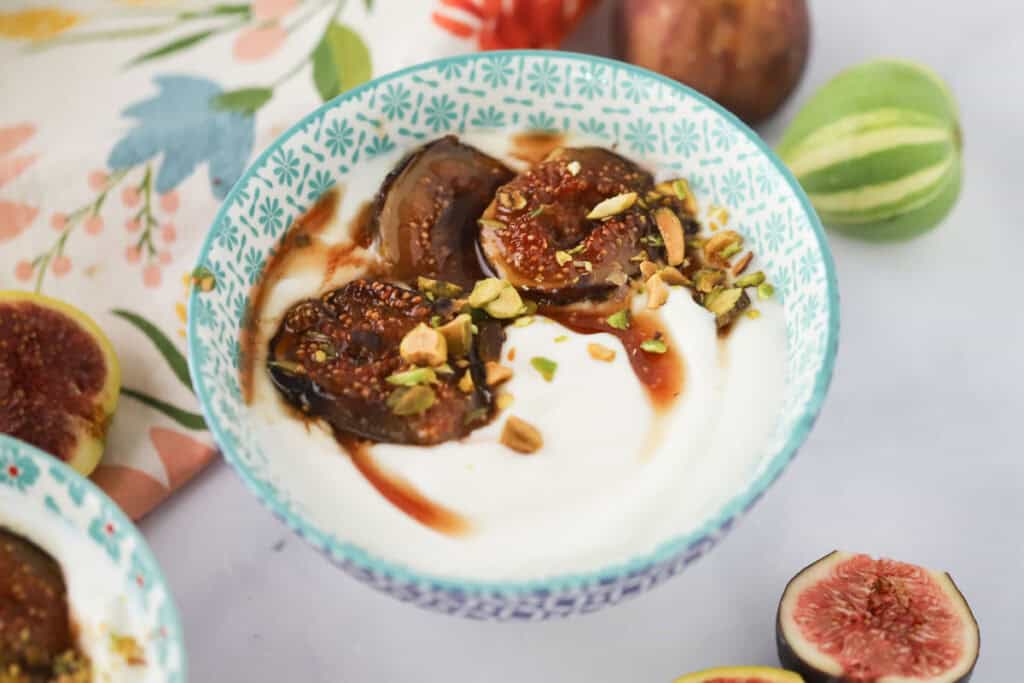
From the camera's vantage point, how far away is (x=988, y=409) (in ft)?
5.75

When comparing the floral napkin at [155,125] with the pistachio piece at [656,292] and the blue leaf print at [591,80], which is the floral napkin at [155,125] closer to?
the blue leaf print at [591,80]

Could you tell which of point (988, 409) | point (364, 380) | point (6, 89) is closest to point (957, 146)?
point (988, 409)

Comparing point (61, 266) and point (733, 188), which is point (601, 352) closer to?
point (733, 188)

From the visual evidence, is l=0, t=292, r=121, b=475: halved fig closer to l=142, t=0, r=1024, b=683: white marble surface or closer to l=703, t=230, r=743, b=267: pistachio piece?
l=142, t=0, r=1024, b=683: white marble surface

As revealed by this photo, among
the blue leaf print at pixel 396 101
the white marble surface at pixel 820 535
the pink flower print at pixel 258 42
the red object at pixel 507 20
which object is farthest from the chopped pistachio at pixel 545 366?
the pink flower print at pixel 258 42

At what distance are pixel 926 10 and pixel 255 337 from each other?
1569mm

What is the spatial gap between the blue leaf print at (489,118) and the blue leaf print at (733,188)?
355 mm

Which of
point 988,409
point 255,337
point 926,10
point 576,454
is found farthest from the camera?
point 926,10

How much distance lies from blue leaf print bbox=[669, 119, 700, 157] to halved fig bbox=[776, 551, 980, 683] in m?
0.62

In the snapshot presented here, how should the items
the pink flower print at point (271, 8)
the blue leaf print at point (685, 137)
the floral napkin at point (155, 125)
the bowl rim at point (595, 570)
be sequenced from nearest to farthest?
the bowl rim at point (595, 570) → the blue leaf print at point (685, 137) → the floral napkin at point (155, 125) → the pink flower print at point (271, 8)

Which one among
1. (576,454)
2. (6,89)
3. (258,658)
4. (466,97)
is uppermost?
(466,97)

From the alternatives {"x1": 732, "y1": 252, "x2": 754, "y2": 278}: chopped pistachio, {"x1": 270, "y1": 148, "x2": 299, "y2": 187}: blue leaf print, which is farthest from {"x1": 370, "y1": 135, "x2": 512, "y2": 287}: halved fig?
{"x1": 732, "y1": 252, "x2": 754, "y2": 278}: chopped pistachio

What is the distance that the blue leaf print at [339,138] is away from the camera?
1611mm

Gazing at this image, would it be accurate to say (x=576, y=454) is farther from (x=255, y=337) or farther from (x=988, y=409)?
(x=988, y=409)
